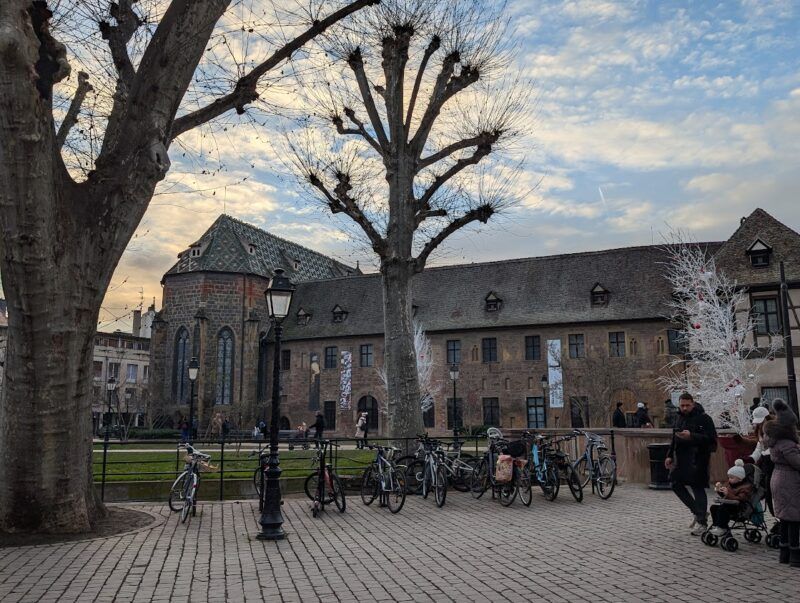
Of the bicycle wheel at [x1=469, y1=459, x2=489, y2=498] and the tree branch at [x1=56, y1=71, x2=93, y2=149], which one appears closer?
the tree branch at [x1=56, y1=71, x2=93, y2=149]

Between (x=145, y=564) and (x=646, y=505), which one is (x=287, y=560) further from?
(x=646, y=505)

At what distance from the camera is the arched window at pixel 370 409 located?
4166 centimetres

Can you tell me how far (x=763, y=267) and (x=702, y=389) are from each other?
6.50m

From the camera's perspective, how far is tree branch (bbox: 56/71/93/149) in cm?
985

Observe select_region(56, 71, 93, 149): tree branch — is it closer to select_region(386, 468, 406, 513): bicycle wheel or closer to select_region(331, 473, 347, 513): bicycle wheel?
select_region(331, 473, 347, 513): bicycle wheel

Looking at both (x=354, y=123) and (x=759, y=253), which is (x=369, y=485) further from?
(x=759, y=253)

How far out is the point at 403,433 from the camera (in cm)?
1368

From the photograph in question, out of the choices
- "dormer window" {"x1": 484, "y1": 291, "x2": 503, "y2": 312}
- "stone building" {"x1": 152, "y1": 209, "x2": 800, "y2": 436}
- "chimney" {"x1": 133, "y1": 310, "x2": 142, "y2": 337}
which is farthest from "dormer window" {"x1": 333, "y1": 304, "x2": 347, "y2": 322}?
"chimney" {"x1": 133, "y1": 310, "x2": 142, "y2": 337}

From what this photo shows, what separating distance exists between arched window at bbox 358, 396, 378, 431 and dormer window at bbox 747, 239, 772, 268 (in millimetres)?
22728

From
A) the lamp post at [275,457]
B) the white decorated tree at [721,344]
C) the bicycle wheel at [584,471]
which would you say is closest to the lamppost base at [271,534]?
the lamp post at [275,457]

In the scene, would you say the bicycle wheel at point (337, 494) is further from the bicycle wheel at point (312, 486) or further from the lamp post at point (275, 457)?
the lamp post at point (275, 457)

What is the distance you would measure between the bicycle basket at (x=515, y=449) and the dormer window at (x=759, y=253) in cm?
2367

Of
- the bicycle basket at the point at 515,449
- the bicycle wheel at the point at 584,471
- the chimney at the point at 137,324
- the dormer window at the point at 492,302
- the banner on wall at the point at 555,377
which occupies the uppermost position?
the chimney at the point at 137,324

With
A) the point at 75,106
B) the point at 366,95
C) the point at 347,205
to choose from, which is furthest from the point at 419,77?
the point at 75,106
